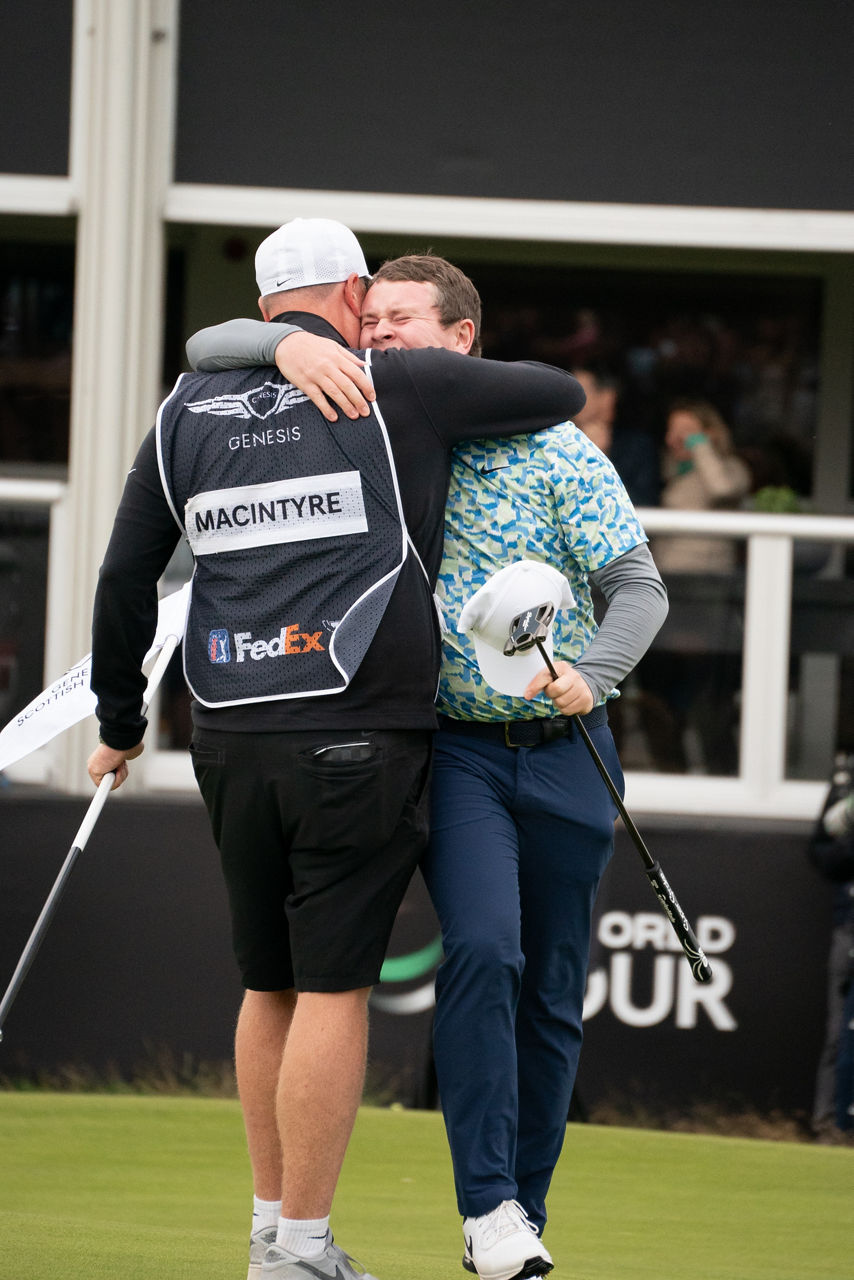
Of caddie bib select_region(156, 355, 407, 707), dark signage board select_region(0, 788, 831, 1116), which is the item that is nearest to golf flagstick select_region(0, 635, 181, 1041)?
caddie bib select_region(156, 355, 407, 707)

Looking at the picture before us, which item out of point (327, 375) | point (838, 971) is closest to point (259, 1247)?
point (327, 375)

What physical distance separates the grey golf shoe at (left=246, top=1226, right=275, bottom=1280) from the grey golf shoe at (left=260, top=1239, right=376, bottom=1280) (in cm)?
3

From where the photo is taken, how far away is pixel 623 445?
7672 millimetres

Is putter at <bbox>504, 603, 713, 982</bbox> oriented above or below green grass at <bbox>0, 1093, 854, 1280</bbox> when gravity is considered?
above

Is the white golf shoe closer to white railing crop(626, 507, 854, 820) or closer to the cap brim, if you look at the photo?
the cap brim

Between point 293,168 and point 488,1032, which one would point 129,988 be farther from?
Result: point 488,1032

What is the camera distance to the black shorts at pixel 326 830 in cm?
287

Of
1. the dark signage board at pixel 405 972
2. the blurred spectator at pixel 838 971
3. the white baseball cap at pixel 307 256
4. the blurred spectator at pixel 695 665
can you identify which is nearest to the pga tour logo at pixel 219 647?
the white baseball cap at pixel 307 256

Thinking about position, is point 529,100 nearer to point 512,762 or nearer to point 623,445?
point 623,445

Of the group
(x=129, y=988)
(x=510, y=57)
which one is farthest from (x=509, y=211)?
(x=129, y=988)

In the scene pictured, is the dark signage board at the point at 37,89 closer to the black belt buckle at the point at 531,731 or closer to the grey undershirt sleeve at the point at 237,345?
the grey undershirt sleeve at the point at 237,345

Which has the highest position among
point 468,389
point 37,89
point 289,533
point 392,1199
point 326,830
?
point 37,89

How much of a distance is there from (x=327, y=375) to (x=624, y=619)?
671 mm

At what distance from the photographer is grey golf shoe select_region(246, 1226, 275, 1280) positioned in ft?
9.50
